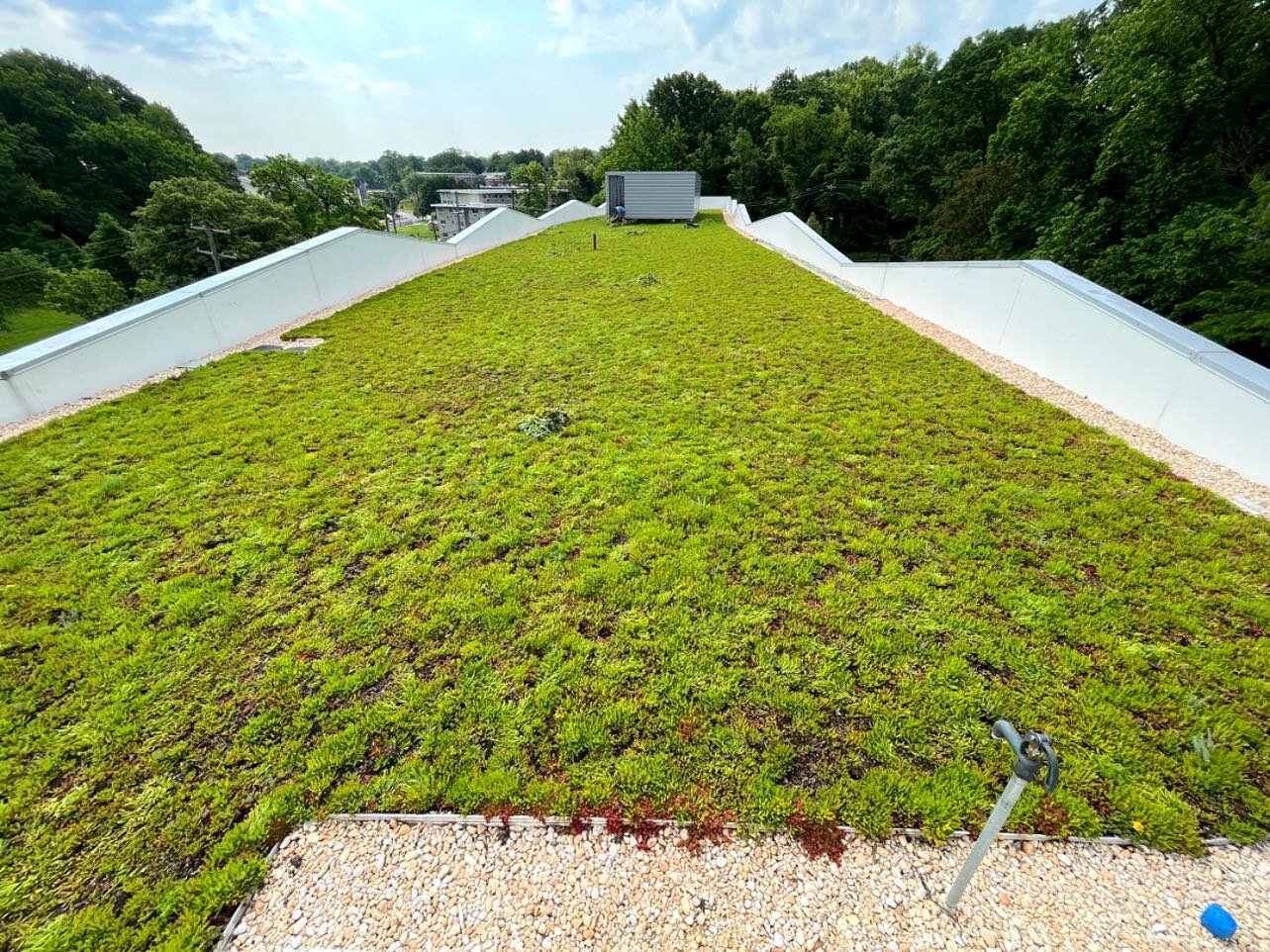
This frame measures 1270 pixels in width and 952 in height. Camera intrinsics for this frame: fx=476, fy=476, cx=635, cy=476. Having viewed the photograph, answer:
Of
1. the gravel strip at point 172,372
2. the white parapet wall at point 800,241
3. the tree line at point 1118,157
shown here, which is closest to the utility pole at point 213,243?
the gravel strip at point 172,372

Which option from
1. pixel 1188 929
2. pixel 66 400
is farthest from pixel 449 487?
pixel 66 400

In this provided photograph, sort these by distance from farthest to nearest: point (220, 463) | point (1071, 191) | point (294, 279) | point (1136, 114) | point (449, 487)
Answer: point (1071, 191) → point (1136, 114) → point (294, 279) → point (220, 463) → point (449, 487)

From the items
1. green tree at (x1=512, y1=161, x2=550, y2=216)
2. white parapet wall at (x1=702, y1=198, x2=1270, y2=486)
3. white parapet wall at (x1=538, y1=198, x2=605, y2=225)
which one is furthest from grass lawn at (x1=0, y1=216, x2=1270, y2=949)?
green tree at (x1=512, y1=161, x2=550, y2=216)

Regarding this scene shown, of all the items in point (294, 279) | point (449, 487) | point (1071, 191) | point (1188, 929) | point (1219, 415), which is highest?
point (1071, 191)

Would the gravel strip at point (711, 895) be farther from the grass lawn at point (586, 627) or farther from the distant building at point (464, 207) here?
the distant building at point (464, 207)

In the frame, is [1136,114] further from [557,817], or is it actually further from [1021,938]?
[557,817]

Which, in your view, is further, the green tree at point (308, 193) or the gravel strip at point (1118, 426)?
the green tree at point (308, 193)

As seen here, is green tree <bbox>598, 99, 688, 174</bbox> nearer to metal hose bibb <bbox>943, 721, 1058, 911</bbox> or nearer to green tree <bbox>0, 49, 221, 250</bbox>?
green tree <bbox>0, 49, 221, 250</bbox>
